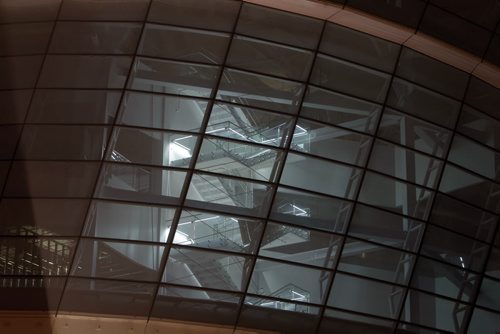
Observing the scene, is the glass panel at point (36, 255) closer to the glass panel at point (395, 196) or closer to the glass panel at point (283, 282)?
the glass panel at point (283, 282)

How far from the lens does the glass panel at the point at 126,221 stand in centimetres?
2391

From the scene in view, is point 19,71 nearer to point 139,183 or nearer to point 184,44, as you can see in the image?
point 184,44

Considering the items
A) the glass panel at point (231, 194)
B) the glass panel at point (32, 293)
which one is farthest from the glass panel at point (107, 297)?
the glass panel at point (231, 194)

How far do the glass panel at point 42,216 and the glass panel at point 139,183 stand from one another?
0.85 meters

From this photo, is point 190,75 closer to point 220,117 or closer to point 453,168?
point 220,117

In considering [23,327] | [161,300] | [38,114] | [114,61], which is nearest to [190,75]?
[114,61]

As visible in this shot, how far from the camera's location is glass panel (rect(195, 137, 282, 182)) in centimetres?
2972

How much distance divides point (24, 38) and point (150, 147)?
5071 mm

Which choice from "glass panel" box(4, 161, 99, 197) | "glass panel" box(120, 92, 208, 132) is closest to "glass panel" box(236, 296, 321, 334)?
"glass panel" box(4, 161, 99, 197)

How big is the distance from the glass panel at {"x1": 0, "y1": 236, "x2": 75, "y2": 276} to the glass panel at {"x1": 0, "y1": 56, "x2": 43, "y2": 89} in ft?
14.9

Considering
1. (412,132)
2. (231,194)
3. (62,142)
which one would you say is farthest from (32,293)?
(412,132)

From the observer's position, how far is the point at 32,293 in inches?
904

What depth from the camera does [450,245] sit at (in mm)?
26859

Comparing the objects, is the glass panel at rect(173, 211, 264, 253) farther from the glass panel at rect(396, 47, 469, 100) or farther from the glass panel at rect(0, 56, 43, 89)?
the glass panel at rect(0, 56, 43, 89)
